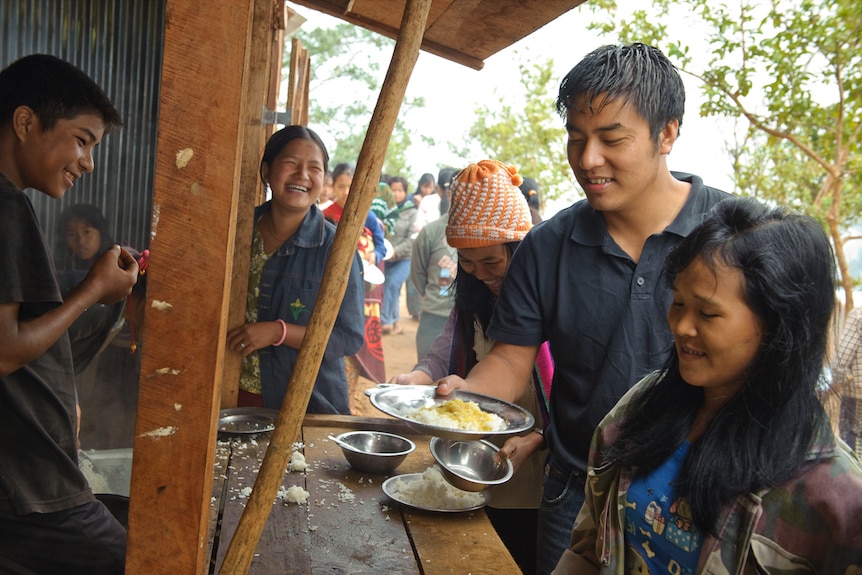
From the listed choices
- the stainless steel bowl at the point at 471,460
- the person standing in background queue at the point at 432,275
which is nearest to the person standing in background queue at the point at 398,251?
the person standing in background queue at the point at 432,275

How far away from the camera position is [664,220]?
2.37 m

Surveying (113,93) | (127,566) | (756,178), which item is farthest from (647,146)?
(756,178)

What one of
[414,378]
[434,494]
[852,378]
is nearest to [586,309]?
[434,494]

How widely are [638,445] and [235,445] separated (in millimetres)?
1712

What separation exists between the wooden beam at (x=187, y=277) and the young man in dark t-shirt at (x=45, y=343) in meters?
0.88

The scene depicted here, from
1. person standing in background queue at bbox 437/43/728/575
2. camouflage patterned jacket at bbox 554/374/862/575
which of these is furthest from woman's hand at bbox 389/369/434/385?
camouflage patterned jacket at bbox 554/374/862/575

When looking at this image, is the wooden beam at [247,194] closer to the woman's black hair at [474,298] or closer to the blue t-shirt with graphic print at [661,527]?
the woman's black hair at [474,298]

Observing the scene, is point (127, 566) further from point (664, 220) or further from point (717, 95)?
point (717, 95)

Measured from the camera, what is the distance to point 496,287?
318cm

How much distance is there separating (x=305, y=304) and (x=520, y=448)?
1.35 meters

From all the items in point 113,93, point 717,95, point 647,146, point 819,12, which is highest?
point 819,12

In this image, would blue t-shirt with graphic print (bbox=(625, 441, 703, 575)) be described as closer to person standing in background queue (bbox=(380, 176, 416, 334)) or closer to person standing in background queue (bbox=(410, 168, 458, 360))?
person standing in background queue (bbox=(410, 168, 458, 360))

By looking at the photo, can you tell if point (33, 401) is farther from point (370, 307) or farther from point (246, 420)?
point (370, 307)

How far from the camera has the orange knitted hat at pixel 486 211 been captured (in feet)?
9.96
